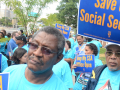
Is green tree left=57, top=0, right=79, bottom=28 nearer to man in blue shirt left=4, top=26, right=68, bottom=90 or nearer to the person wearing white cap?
the person wearing white cap

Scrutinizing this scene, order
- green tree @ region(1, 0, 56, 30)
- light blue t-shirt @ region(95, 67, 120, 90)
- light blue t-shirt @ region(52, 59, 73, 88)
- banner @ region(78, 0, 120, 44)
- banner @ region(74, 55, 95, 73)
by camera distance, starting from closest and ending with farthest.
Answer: banner @ region(78, 0, 120, 44)
light blue t-shirt @ region(95, 67, 120, 90)
light blue t-shirt @ region(52, 59, 73, 88)
banner @ region(74, 55, 95, 73)
green tree @ region(1, 0, 56, 30)

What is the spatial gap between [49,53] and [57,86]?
0.35 metres

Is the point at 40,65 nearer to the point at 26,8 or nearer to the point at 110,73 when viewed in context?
the point at 110,73

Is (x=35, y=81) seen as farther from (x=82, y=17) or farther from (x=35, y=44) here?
(x=82, y=17)

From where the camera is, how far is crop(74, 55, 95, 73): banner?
11.1 feet

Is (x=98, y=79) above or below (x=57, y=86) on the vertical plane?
below

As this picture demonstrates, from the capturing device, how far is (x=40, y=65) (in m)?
1.40

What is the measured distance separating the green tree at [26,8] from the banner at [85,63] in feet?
14.3

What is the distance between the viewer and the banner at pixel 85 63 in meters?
3.39

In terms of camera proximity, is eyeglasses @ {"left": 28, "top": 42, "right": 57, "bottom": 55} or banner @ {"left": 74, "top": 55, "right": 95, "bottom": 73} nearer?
eyeglasses @ {"left": 28, "top": 42, "right": 57, "bottom": 55}

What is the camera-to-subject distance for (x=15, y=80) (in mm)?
1465

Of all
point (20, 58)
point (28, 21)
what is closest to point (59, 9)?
point (28, 21)

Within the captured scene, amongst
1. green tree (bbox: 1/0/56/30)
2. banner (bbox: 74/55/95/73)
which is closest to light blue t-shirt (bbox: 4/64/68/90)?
banner (bbox: 74/55/95/73)

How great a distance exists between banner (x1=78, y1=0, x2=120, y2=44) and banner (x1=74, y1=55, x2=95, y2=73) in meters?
1.77
